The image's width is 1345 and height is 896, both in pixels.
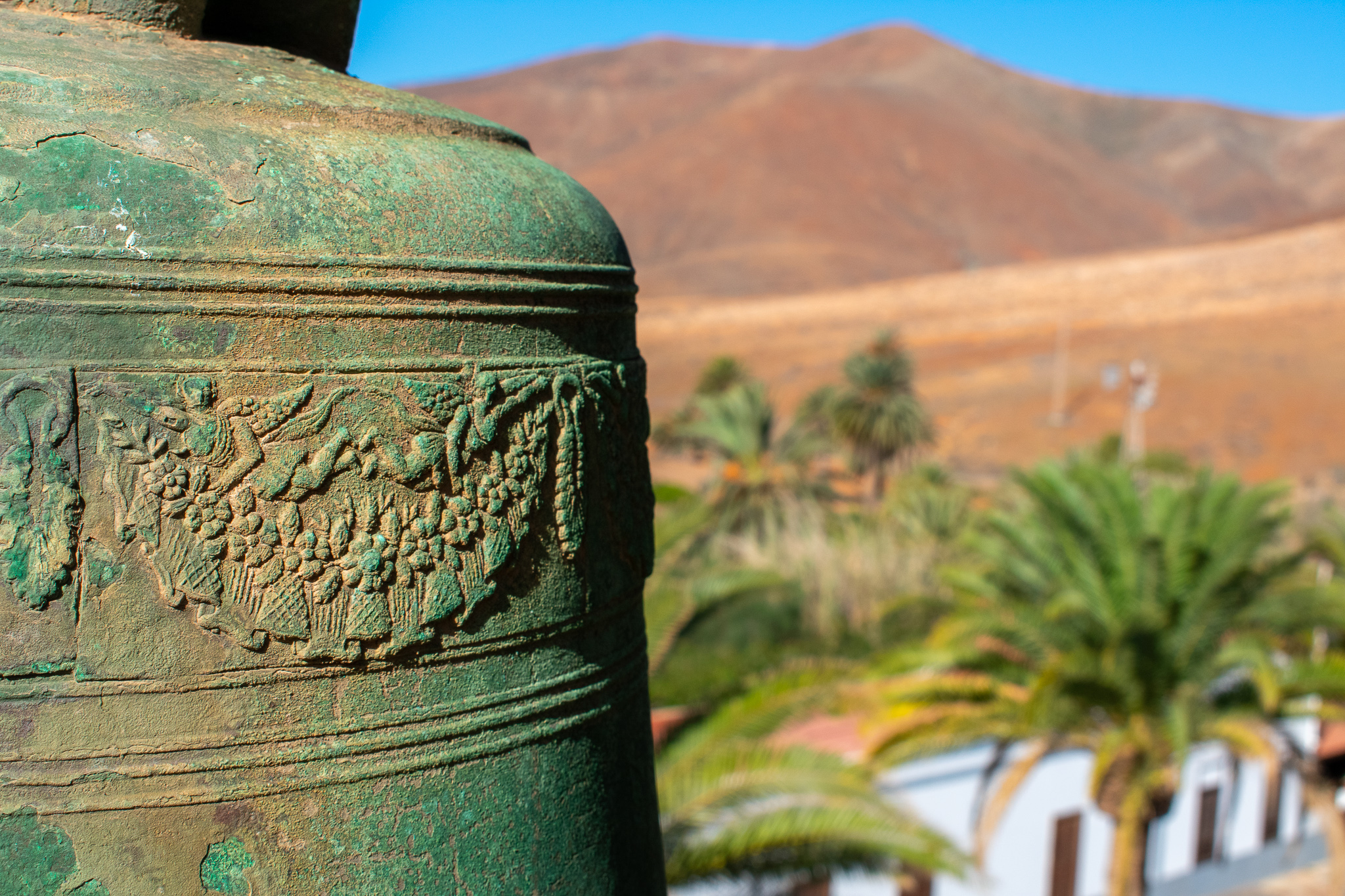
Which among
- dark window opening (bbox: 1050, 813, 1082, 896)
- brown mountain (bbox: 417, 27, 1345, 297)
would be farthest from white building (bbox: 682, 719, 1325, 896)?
brown mountain (bbox: 417, 27, 1345, 297)

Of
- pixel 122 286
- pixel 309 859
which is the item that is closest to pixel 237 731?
pixel 309 859

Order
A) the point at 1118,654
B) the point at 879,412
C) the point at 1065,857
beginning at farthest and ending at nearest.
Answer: the point at 879,412, the point at 1065,857, the point at 1118,654

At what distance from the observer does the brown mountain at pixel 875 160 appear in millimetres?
87688

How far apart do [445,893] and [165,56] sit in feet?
3.71

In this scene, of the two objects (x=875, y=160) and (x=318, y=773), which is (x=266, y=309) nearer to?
(x=318, y=773)

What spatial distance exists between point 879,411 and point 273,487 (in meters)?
23.3

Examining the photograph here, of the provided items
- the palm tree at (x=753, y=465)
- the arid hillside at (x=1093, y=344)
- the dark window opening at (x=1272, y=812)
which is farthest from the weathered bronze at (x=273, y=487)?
the arid hillside at (x=1093, y=344)

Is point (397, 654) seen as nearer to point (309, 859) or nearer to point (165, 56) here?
point (309, 859)

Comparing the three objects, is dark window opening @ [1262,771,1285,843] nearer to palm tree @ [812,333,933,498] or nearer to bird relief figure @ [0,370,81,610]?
bird relief figure @ [0,370,81,610]

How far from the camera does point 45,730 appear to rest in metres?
1.33

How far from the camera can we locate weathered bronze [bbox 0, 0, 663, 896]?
1.32 m

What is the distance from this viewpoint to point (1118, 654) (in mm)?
7137

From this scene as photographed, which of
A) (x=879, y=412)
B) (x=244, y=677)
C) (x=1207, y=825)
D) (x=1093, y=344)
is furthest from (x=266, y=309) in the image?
(x=1093, y=344)

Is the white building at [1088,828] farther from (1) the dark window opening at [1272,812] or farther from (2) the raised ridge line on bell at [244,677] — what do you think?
(2) the raised ridge line on bell at [244,677]
